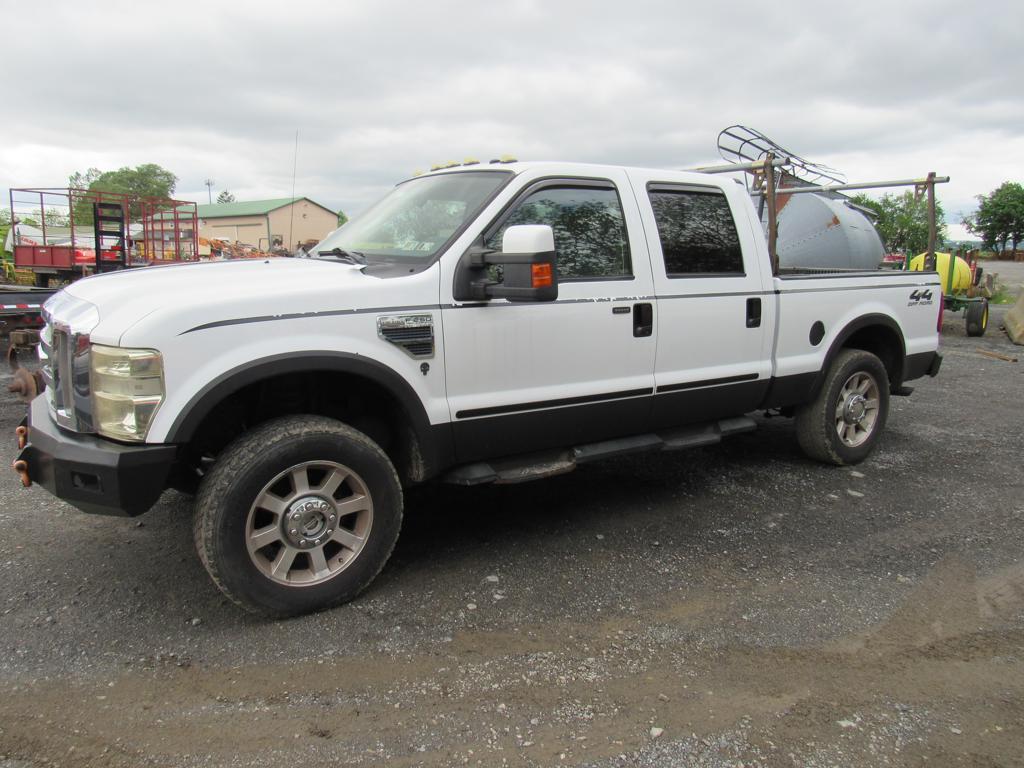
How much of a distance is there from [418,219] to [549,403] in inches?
47.4

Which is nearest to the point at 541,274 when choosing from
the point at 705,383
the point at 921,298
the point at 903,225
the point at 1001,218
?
the point at 705,383

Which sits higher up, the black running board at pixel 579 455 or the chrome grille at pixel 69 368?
the chrome grille at pixel 69 368

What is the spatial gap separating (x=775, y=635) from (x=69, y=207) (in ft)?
50.6

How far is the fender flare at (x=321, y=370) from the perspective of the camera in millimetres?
3037

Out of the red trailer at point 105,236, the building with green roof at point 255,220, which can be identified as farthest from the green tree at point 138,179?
the red trailer at point 105,236

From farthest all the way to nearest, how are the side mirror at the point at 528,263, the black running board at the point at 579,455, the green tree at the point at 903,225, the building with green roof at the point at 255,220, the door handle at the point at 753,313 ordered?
the building with green roof at the point at 255,220 → the green tree at the point at 903,225 → the door handle at the point at 753,313 → the black running board at the point at 579,455 → the side mirror at the point at 528,263

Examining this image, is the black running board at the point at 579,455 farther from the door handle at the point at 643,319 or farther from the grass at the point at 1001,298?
the grass at the point at 1001,298

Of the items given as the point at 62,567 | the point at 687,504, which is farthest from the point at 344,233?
the point at 687,504

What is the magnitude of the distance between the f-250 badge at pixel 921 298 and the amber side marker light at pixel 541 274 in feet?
12.2

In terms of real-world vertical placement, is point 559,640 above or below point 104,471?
below

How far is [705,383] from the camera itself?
15.1 feet

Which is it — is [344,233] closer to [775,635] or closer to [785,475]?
[775,635]

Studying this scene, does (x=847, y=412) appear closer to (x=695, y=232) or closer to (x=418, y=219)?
(x=695, y=232)

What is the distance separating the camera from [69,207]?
573 inches
